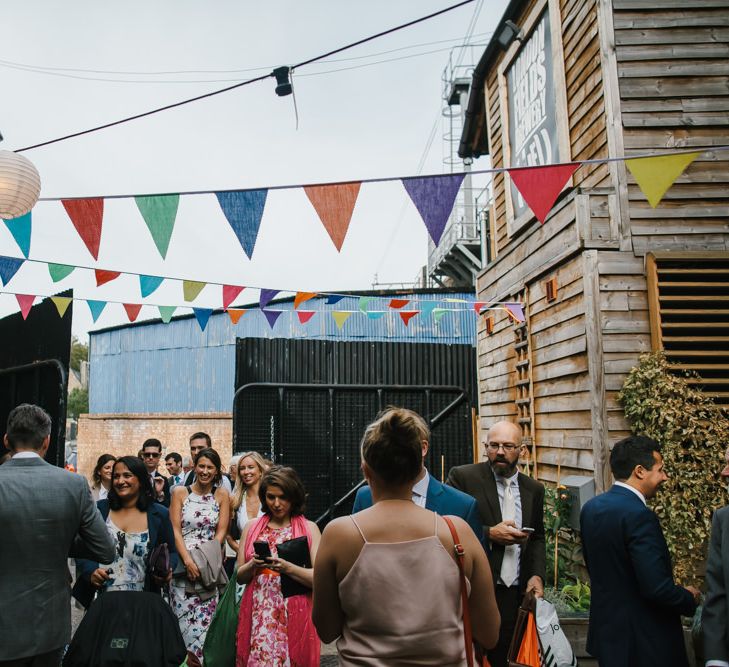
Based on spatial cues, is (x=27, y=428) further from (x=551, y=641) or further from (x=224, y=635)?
(x=551, y=641)

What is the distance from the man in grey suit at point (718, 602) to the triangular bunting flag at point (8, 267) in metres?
6.80

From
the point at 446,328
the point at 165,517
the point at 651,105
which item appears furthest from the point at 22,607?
the point at 446,328

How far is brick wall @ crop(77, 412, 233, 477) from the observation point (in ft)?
60.4

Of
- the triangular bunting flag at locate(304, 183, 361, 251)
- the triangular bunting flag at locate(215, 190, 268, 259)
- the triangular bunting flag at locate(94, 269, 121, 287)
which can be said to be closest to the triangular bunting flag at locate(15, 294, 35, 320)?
the triangular bunting flag at locate(94, 269, 121, 287)

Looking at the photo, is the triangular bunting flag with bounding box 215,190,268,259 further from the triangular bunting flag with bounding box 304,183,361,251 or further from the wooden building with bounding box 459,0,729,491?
the wooden building with bounding box 459,0,729,491

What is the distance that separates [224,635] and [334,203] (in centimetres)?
293

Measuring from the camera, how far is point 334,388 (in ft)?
29.1

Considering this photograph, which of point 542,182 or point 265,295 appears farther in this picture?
point 265,295

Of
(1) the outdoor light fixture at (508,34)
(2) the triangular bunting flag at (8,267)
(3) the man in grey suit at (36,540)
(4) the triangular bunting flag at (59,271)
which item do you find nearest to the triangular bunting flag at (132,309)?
(4) the triangular bunting flag at (59,271)

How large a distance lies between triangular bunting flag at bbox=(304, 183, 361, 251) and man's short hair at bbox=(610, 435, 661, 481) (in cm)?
257

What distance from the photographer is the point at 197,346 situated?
66.7 feet

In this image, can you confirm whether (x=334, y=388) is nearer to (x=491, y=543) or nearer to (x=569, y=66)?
(x=569, y=66)

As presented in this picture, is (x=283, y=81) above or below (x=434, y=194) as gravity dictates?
above

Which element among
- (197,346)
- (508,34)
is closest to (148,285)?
(508,34)
